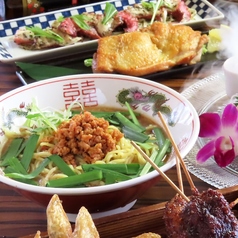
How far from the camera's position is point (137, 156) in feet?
4.33

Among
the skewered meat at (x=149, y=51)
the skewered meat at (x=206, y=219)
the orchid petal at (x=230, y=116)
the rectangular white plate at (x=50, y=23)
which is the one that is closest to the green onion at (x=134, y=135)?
the orchid petal at (x=230, y=116)

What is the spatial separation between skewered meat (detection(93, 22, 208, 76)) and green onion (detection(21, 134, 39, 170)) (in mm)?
704

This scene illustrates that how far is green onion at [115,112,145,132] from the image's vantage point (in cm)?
143

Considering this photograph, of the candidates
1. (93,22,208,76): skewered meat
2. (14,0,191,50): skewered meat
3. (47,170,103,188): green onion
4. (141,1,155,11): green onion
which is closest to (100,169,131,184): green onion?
(47,170,103,188): green onion

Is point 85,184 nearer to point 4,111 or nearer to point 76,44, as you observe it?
point 4,111

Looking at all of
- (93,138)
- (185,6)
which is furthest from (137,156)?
(185,6)

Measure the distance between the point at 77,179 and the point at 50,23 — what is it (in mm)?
1639

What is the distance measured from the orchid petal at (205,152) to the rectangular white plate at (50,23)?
1.05 meters

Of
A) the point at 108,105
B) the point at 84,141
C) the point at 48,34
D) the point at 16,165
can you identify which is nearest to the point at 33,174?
the point at 16,165

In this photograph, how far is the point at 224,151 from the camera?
1.41 meters

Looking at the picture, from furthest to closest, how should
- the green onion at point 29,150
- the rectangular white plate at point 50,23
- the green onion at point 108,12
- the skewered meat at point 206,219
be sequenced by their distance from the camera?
1. the green onion at point 108,12
2. the rectangular white plate at point 50,23
3. the green onion at point 29,150
4. the skewered meat at point 206,219

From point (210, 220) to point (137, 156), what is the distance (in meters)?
0.45

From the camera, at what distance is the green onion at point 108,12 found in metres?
2.49

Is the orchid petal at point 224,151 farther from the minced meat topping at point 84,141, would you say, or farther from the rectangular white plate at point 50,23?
the rectangular white plate at point 50,23
